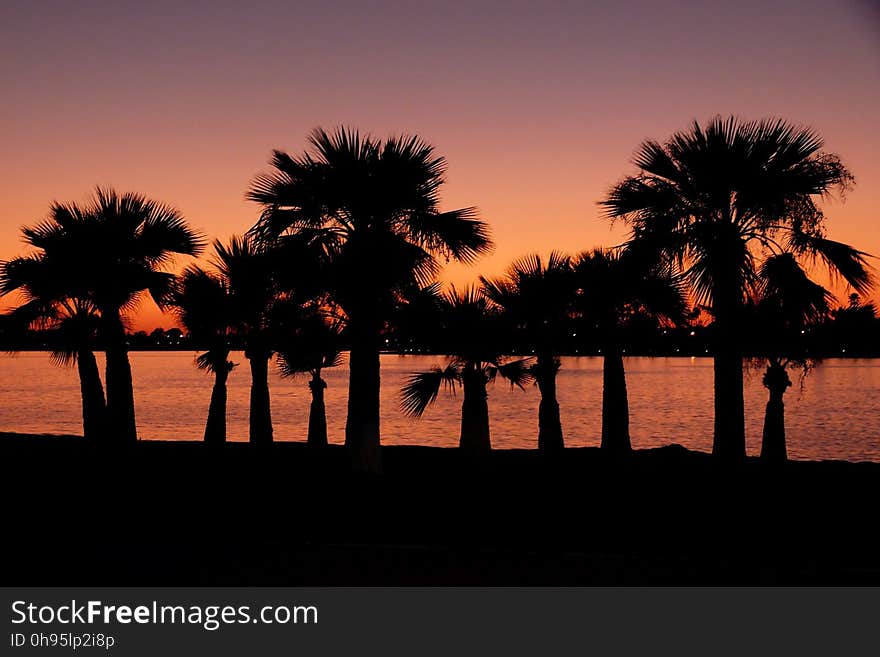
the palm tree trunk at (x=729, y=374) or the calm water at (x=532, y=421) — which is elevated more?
the palm tree trunk at (x=729, y=374)

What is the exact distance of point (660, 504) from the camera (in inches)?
485

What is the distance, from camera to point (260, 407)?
75.5 feet

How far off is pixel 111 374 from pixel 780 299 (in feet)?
47.7

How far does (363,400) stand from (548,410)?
751 centimetres

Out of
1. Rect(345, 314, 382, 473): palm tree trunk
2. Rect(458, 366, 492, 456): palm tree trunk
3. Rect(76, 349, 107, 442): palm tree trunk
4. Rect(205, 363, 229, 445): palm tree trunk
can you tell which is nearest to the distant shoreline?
Rect(205, 363, 229, 445): palm tree trunk

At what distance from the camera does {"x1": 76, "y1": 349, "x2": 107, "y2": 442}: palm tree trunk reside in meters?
20.1

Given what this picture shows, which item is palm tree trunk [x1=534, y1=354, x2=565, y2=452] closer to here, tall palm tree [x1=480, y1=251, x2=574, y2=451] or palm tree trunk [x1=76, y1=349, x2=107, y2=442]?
tall palm tree [x1=480, y1=251, x2=574, y2=451]

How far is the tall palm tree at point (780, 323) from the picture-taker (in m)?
14.5

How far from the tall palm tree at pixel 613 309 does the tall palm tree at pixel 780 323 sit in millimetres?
2271

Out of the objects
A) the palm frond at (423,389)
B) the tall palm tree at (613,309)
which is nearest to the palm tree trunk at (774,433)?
the tall palm tree at (613,309)

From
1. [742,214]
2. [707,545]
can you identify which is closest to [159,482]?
[707,545]

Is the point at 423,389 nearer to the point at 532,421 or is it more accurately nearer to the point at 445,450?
the point at 445,450

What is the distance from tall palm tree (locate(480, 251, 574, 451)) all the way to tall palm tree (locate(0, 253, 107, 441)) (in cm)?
995

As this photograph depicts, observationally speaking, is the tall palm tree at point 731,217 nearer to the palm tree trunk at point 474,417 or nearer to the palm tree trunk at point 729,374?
the palm tree trunk at point 729,374
